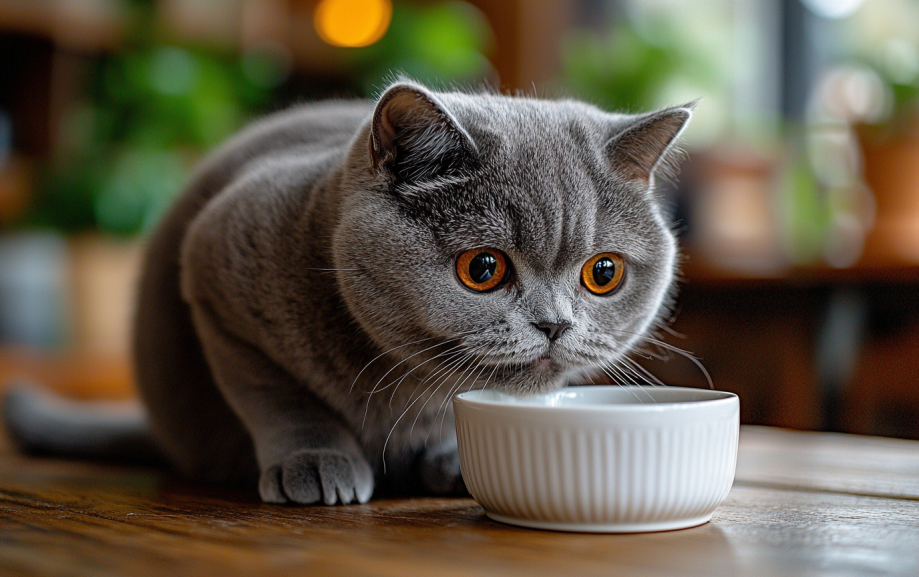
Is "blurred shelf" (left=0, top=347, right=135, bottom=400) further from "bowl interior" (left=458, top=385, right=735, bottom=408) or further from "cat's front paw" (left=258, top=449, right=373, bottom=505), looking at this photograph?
"bowl interior" (left=458, top=385, right=735, bottom=408)

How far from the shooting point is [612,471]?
0.71 meters

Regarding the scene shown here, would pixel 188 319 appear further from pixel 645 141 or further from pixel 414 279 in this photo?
pixel 645 141

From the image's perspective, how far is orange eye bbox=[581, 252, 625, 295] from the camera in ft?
3.06

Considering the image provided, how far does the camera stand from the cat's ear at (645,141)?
97 cm

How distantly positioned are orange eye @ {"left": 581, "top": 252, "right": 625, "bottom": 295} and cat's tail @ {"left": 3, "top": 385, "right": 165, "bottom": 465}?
0.77 meters

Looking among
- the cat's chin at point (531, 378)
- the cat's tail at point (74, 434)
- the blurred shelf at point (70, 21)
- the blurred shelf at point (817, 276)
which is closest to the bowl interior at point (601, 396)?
the cat's chin at point (531, 378)

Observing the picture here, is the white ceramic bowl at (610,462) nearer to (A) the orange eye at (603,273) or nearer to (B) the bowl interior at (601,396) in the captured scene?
(B) the bowl interior at (601,396)

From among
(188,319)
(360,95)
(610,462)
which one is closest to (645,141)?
(610,462)

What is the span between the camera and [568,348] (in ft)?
2.92

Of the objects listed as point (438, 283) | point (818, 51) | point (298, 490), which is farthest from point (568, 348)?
point (818, 51)

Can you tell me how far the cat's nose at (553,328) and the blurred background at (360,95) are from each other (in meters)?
1.44

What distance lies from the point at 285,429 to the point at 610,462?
0.44 m

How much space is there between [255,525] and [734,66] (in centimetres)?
335

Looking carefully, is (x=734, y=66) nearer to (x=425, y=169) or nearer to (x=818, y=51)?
(x=818, y=51)
